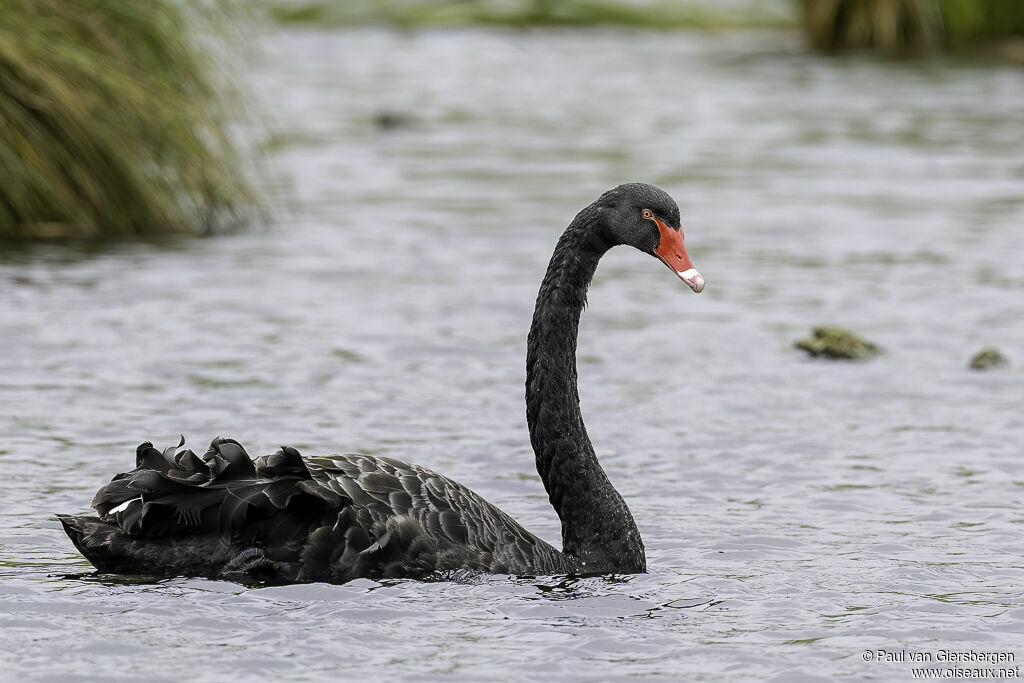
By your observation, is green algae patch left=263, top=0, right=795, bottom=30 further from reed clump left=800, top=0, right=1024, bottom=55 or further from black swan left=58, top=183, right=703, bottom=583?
black swan left=58, top=183, right=703, bottom=583

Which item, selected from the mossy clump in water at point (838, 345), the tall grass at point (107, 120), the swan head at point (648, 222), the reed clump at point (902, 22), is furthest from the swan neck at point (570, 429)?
the reed clump at point (902, 22)

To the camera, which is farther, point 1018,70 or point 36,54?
point 1018,70

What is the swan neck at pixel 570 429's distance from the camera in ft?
20.4

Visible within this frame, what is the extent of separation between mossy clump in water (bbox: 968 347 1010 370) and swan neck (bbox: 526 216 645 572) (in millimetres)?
3927

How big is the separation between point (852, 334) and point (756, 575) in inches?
166

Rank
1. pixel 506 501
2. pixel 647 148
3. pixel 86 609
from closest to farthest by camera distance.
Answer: pixel 86 609, pixel 506 501, pixel 647 148

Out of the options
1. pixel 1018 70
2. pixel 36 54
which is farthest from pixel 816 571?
pixel 1018 70

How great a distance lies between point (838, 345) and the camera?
9.87 meters

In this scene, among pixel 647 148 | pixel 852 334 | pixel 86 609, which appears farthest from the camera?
pixel 647 148

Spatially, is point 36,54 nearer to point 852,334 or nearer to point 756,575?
point 852,334

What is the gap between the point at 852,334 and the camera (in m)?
10.3

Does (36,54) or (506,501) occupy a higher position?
(36,54)

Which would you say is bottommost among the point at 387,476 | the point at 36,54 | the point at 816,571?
the point at 816,571

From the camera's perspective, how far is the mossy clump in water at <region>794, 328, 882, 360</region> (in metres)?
9.87
